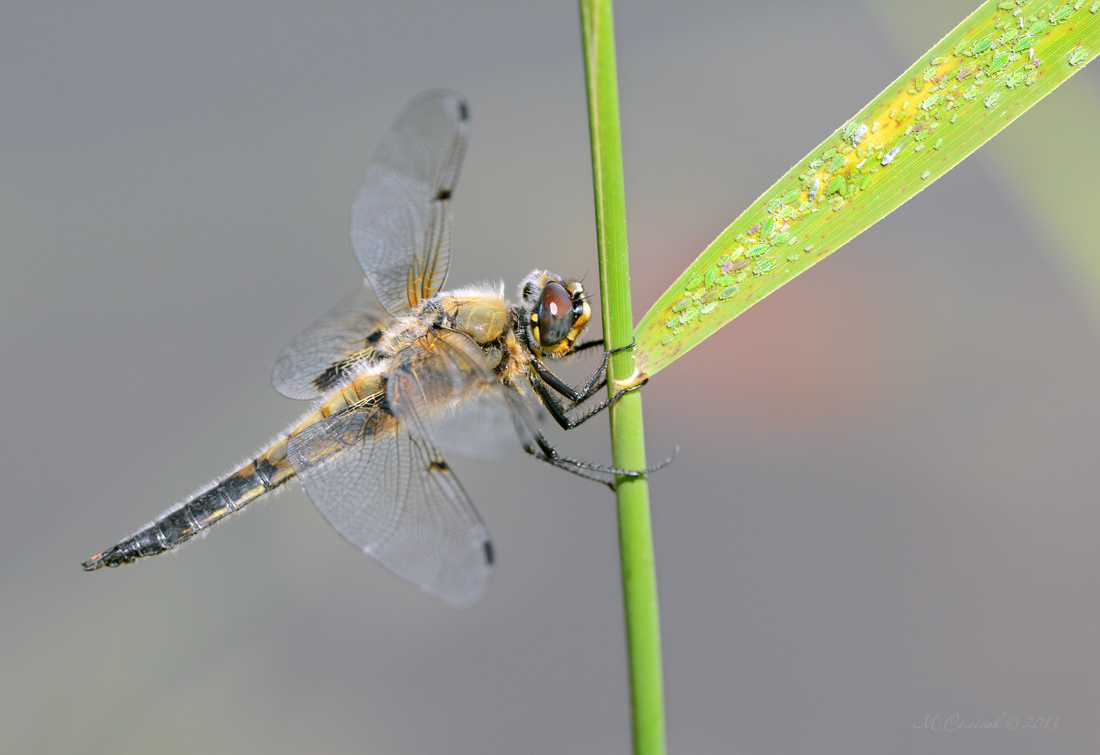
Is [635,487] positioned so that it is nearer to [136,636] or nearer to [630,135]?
[136,636]

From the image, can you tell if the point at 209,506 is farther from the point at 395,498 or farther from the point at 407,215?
the point at 407,215

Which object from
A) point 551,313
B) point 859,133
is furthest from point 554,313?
point 859,133

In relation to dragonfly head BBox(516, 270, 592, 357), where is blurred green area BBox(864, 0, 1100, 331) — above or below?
above

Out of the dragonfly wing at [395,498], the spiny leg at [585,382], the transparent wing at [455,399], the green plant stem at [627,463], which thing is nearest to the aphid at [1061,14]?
the green plant stem at [627,463]

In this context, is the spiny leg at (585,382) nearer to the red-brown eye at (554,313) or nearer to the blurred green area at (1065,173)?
the red-brown eye at (554,313)

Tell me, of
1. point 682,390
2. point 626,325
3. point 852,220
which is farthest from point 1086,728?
point 626,325

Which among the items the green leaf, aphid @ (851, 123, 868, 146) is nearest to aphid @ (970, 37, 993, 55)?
the green leaf

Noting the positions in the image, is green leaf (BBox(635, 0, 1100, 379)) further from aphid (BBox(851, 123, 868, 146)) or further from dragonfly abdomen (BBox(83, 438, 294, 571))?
dragonfly abdomen (BBox(83, 438, 294, 571))
